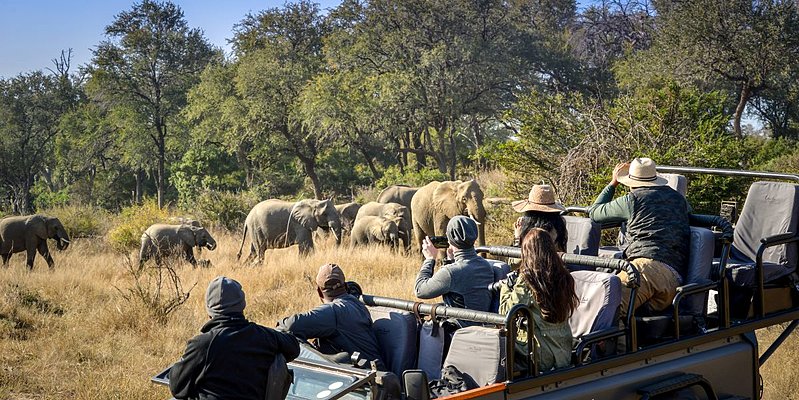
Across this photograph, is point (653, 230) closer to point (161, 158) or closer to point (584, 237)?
point (584, 237)

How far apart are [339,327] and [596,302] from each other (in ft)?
5.26

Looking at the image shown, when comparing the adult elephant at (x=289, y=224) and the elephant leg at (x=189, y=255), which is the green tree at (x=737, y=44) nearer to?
the adult elephant at (x=289, y=224)

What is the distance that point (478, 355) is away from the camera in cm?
546

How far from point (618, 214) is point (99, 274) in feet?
39.5

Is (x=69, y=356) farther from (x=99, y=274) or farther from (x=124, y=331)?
(x=99, y=274)

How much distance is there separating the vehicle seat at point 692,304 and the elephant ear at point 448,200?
11.2 meters

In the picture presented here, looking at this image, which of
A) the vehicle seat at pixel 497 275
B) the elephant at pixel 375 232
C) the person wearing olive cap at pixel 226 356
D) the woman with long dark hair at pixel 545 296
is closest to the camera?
the person wearing olive cap at pixel 226 356

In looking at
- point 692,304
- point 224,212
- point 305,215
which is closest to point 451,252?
point 692,304

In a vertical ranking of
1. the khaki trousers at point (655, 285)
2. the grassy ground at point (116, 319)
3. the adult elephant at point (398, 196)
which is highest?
the khaki trousers at point (655, 285)

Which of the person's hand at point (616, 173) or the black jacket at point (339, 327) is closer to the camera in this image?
the black jacket at point (339, 327)

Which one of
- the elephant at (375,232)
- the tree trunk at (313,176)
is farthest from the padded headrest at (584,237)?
the tree trunk at (313,176)

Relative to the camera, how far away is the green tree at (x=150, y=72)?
40.9 metres

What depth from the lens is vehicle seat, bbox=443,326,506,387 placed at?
5301 mm

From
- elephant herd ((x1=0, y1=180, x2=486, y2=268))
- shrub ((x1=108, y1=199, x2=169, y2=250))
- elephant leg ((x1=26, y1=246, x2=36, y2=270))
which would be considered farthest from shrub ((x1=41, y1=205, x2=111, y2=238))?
elephant leg ((x1=26, y1=246, x2=36, y2=270))
